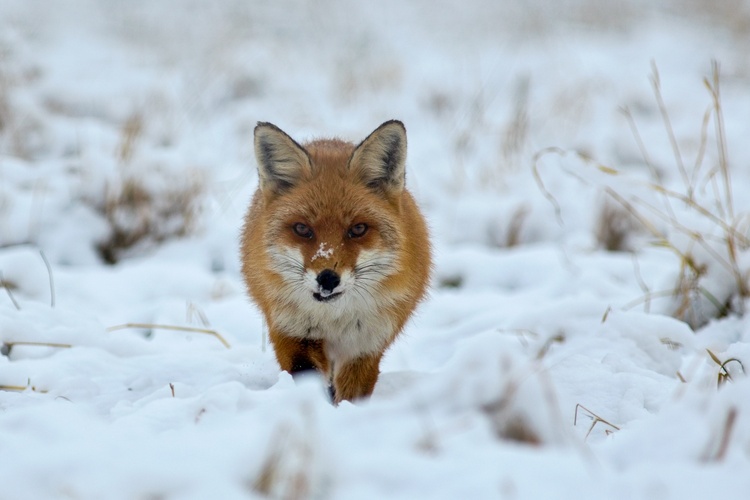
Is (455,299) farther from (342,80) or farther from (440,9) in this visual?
(440,9)

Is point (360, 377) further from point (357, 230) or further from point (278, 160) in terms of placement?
point (278, 160)

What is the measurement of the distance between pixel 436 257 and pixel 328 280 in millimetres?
3161

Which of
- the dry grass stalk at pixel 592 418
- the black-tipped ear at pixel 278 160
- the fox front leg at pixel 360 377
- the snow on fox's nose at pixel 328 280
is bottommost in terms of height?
the fox front leg at pixel 360 377

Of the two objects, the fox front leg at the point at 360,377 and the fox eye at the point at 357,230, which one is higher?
the fox eye at the point at 357,230

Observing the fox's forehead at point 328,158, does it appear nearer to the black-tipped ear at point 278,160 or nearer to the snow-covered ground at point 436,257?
the black-tipped ear at point 278,160

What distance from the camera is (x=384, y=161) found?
3480mm

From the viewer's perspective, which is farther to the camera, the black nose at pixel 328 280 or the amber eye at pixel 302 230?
the amber eye at pixel 302 230

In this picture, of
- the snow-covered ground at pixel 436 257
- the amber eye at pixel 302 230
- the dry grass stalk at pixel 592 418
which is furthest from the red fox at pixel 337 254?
the dry grass stalk at pixel 592 418

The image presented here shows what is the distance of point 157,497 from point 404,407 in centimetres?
56

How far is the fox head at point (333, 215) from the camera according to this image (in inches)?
121

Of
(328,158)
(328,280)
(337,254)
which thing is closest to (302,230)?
(337,254)

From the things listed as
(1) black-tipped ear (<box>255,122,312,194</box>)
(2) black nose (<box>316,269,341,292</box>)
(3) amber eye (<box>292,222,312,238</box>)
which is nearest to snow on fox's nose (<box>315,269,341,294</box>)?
(2) black nose (<box>316,269,341,292</box>)

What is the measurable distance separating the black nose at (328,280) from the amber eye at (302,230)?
301mm

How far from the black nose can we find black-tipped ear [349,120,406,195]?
0.69 m
